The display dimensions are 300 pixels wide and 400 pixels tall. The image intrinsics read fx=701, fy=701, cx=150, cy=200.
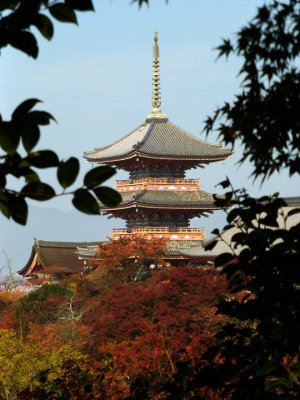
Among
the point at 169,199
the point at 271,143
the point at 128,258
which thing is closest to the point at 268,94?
the point at 271,143

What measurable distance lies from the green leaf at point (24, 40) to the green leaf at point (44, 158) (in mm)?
334

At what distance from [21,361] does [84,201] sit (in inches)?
738

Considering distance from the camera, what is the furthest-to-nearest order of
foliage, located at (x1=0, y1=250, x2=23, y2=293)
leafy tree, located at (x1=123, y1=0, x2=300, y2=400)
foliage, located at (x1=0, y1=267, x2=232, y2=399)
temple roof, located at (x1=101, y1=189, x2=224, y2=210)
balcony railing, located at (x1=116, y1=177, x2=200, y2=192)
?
1. balcony railing, located at (x1=116, y1=177, x2=200, y2=192)
2. temple roof, located at (x1=101, y1=189, x2=224, y2=210)
3. foliage, located at (x1=0, y1=250, x2=23, y2=293)
4. foliage, located at (x1=0, y1=267, x2=232, y2=399)
5. leafy tree, located at (x1=123, y1=0, x2=300, y2=400)

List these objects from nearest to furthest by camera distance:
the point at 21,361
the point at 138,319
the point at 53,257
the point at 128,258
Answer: the point at 21,361 → the point at 138,319 → the point at 128,258 → the point at 53,257

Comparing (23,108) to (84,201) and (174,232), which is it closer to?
(84,201)

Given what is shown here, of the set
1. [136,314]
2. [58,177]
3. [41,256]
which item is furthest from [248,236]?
[41,256]

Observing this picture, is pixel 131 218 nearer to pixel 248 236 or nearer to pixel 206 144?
pixel 206 144

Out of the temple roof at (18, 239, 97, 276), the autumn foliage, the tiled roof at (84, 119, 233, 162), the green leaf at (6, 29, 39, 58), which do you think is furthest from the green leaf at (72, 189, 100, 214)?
the temple roof at (18, 239, 97, 276)

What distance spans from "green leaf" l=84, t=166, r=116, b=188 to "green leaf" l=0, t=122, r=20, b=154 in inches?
10.1

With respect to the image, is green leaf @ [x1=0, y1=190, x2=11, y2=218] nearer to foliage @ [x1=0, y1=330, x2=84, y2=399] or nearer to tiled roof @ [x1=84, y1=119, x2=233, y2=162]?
foliage @ [x1=0, y1=330, x2=84, y2=399]

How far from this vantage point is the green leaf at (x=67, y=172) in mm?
2256

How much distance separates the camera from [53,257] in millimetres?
43719

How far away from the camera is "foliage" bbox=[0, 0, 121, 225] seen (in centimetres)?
226

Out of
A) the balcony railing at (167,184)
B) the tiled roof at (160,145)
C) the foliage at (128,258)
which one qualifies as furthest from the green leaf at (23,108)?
the balcony railing at (167,184)
